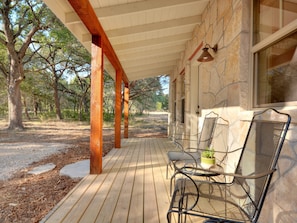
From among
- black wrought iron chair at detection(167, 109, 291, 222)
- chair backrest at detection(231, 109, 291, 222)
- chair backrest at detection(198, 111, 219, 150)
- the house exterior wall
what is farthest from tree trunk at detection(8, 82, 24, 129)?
chair backrest at detection(231, 109, 291, 222)

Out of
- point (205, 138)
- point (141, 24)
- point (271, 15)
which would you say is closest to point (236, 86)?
point (271, 15)

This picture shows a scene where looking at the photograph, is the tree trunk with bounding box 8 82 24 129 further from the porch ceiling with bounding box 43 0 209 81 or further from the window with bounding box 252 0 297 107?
the window with bounding box 252 0 297 107

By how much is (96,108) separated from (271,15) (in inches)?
93.9

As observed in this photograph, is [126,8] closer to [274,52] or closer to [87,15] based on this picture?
[87,15]


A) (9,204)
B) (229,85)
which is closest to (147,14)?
(229,85)

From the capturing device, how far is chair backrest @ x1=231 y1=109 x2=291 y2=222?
1311 millimetres

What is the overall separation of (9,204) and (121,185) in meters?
1.31

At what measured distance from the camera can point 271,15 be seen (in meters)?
1.74

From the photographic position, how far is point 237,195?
5.44 ft

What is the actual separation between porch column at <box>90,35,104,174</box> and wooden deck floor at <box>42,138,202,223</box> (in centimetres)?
25

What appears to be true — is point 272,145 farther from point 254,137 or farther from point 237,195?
point 237,195

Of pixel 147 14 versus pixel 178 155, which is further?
pixel 147 14

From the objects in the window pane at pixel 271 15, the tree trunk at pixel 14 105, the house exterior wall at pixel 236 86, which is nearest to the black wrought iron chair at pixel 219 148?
the house exterior wall at pixel 236 86

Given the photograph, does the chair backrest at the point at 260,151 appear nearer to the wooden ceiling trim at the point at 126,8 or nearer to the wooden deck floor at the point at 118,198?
the wooden deck floor at the point at 118,198
